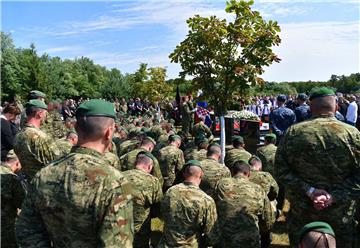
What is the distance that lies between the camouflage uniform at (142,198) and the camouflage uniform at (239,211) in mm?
1009

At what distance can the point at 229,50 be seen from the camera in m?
9.03

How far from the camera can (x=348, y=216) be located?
13.7 ft

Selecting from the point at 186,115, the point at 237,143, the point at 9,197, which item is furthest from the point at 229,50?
the point at 186,115

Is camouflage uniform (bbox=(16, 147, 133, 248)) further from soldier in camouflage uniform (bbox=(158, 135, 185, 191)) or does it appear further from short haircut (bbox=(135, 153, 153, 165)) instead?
soldier in camouflage uniform (bbox=(158, 135, 185, 191))

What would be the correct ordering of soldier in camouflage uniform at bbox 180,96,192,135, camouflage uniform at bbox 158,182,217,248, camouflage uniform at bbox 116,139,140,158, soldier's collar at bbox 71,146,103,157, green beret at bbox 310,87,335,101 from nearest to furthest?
soldier's collar at bbox 71,146,103,157 → green beret at bbox 310,87,335,101 → camouflage uniform at bbox 158,182,217,248 → camouflage uniform at bbox 116,139,140,158 → soldier in camouflage uniform at bbox 180,96,192,135

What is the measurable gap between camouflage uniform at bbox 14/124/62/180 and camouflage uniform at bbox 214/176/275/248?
2.72 meters

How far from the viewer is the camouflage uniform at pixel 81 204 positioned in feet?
8.20

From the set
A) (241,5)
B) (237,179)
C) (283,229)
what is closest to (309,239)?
(237,179)

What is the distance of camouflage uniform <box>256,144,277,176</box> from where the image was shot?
812 cm

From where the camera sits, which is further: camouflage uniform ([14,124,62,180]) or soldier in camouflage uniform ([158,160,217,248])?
camouflage uniform ([14,124,62,180])

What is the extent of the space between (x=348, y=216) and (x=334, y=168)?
56 centimetres

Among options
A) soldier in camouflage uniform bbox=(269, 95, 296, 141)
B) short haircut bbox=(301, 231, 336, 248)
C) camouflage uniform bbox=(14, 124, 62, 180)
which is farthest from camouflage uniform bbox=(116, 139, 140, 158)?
short haircut bbox=(301, 231, 336, 248)

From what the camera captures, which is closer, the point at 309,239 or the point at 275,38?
the point at 309,239

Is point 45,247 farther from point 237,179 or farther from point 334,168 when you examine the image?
point 237,179
